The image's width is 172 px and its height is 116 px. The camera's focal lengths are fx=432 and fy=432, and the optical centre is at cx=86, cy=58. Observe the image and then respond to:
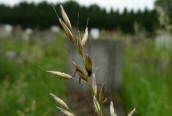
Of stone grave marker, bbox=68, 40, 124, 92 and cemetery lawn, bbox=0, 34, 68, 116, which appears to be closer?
cemetery lawn, bbox=0, 34, 68, 116

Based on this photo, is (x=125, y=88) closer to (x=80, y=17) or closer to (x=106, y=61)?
(x=106, y=61)

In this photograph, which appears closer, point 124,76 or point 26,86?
point 26,86

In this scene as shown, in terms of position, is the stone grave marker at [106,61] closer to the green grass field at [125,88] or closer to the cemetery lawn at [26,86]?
the green grass field at [125,88]

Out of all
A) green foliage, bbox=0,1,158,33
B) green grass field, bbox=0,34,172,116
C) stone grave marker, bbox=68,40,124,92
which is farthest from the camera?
green foliage, bbox=0,1,158,33

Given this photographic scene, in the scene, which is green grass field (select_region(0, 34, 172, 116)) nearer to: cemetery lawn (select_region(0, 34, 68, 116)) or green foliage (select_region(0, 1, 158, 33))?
cemetery lawn (select_region(0, 34, 68, 116))

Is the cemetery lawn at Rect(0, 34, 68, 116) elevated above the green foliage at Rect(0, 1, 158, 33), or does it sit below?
above

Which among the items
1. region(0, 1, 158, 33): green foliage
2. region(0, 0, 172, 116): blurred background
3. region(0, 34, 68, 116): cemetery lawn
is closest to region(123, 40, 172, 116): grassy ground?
region(0, 0, 172, 116): blurred background

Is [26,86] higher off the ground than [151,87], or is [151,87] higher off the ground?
[151,87]

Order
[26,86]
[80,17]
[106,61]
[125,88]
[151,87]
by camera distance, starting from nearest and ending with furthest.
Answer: [151,87] → [26,86] → [125,88] → [106,61] → [80,17]

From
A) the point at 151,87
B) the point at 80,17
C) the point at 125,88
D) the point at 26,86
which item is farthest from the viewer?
the point at 80,17

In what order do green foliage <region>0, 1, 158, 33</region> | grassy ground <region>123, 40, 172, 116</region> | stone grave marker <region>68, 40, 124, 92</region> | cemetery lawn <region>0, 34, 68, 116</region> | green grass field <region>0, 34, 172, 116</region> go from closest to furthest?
grassy ground <region>123, 40, 172, 116</region>
green grass field <region>0, 34, 172, 116</region>
cemetery lawn <region>0, 34, 68, 116</region>
stone grave marker <region>68, 40, 124, 92</region>
green foliage <region>0, 1, 158, 33</region>

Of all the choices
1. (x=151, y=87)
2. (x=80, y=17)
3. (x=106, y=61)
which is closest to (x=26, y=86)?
(x=106, y=61)

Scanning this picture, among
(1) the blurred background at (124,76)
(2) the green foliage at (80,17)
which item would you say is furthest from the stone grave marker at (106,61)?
(2) the green foliage at (80,17)
